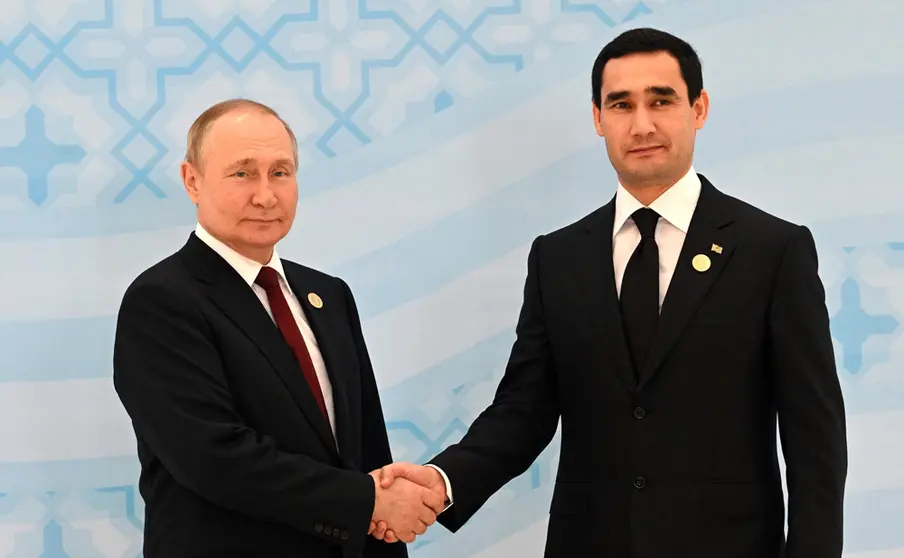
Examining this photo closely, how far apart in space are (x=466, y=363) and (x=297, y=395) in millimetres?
801

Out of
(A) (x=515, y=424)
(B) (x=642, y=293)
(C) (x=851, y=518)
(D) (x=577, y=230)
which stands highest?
(D) (x=577, y=230)

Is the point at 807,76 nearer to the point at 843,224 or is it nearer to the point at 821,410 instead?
the point at 843,224

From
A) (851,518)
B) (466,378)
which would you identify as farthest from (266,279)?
(851,518)

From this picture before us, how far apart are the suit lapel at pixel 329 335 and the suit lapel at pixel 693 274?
64 cm

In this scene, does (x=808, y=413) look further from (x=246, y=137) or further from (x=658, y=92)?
(x=246, y=137)

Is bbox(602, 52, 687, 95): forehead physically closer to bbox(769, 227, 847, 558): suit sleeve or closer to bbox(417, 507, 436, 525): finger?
bbox(769, 227, 847, 558): suit sleeve

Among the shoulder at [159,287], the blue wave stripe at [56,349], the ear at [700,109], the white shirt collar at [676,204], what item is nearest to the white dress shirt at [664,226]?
the white shirt collar at [676,204]

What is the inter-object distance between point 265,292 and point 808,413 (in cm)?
→ 116

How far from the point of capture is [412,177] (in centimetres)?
283

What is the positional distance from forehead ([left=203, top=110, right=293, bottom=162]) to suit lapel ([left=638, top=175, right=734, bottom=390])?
35.1 inches

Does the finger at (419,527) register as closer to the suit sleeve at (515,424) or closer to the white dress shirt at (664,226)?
→ the suit sleeve at (515,424)

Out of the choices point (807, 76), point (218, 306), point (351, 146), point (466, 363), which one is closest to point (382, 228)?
point (351, 146)

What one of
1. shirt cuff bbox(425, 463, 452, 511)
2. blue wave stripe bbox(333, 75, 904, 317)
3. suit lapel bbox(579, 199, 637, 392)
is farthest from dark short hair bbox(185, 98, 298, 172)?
shirt cuff bbox(425, 463, 452, 511)

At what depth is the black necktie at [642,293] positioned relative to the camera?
213 cm
